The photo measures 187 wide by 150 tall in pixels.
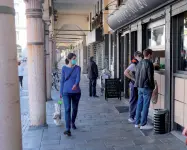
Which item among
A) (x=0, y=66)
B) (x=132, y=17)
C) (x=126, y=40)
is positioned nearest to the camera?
(x=0, y=66)

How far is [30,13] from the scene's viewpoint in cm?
600

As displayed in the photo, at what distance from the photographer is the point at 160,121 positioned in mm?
5434

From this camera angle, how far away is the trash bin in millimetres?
5430

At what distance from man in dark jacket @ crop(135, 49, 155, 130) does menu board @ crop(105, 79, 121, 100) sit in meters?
3.72

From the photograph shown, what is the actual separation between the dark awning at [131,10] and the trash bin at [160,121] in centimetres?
228

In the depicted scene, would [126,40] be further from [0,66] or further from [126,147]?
[0,66]

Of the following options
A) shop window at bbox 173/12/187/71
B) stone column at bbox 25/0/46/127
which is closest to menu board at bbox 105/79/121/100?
stone column at bbox 25/0/46/127

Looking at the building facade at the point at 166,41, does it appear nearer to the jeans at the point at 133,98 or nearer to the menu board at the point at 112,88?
the jeans at the point at 133,98

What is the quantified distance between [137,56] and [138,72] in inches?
25.4

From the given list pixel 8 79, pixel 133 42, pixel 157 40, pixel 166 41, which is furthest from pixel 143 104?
pixel 8 79

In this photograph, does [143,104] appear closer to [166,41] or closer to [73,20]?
[166,41]

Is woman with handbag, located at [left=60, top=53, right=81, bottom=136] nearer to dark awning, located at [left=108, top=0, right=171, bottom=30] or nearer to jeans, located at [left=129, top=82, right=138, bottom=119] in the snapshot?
jeans, located at [left=129, top=82, right=138, bottom=119]

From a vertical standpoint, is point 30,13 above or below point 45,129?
above

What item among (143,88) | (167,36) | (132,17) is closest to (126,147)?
(143,88)
